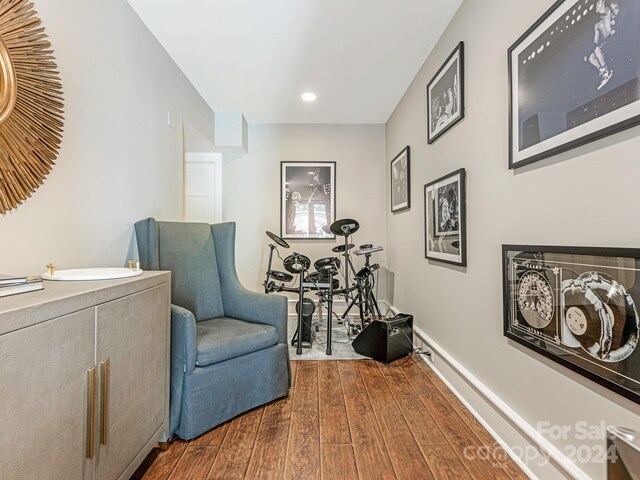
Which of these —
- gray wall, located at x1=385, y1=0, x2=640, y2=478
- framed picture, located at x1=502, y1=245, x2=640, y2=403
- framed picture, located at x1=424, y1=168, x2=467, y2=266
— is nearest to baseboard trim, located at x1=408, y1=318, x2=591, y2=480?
gray wall, located at x1=385, y1=0, x2=640, y2=478

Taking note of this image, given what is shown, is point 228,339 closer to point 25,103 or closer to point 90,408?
point 90,408

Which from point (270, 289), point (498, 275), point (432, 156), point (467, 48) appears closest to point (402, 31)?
point (467, 48)

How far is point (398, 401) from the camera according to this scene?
210 centimetres

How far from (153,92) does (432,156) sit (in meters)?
2.24

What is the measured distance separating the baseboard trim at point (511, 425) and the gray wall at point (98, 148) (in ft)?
7.52

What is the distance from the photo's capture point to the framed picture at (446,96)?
2090 millimetres

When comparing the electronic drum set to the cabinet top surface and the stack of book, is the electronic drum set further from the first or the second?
the stack of book

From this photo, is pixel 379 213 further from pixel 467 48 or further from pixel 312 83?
pixel 467 48

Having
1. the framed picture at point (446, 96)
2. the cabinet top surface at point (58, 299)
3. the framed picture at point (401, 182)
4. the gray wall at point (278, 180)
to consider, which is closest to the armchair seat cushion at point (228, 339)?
the cabinet top surface at point (58, 299)

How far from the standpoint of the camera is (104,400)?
3.73 ft

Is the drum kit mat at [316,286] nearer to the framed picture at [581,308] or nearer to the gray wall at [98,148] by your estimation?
the gray wall at [98,148]

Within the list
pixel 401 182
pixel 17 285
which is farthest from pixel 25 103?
pixel 401 182

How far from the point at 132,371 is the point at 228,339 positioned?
584 mm

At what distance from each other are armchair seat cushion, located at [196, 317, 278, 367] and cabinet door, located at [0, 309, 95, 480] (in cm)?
69
